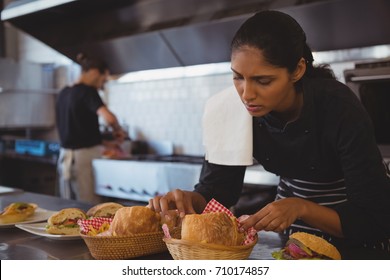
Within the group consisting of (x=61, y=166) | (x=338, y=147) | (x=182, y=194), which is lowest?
(x=61, y=166)

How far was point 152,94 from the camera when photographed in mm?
4777

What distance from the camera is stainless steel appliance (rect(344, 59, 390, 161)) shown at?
9.58ft

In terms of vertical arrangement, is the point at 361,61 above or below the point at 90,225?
above

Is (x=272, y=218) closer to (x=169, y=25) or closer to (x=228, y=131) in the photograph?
(x=228, y=131)

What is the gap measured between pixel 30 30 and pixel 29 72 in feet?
2.86

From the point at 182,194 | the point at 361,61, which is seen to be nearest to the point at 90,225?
the point at 182,194

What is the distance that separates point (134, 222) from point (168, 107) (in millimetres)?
3370

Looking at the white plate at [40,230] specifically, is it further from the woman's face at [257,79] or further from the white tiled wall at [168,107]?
the white tiled wall at [168,107]

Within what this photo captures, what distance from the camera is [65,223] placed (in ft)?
5.14
